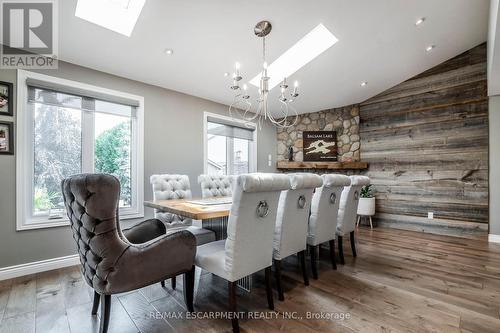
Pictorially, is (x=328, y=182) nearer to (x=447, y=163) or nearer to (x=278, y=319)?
(x=278, y=319)

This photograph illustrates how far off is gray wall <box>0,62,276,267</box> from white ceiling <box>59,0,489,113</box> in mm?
151

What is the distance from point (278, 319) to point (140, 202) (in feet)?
8.20

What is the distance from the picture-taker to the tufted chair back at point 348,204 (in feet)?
8.96

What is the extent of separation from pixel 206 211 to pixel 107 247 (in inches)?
26.4

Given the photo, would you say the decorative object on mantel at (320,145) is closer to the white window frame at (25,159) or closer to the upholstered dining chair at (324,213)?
the upholstered dining chair at (324,213)

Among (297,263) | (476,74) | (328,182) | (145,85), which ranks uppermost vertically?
(476,74)

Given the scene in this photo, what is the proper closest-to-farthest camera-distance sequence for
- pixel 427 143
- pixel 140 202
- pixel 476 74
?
pixel 140 202
pixel 476 74
pixel 427 143

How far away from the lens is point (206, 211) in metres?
1.80

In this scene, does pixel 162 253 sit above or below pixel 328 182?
below

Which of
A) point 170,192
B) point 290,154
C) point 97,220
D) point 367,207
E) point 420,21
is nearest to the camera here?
point 97,220

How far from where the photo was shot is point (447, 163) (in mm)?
4059

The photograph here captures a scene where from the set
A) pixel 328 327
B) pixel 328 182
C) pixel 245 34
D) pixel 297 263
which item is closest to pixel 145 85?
pixel 245 34

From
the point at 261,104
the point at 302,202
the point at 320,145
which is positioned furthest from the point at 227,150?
the point at 302,202

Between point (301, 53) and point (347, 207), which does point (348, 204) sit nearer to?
point (347, 207)
